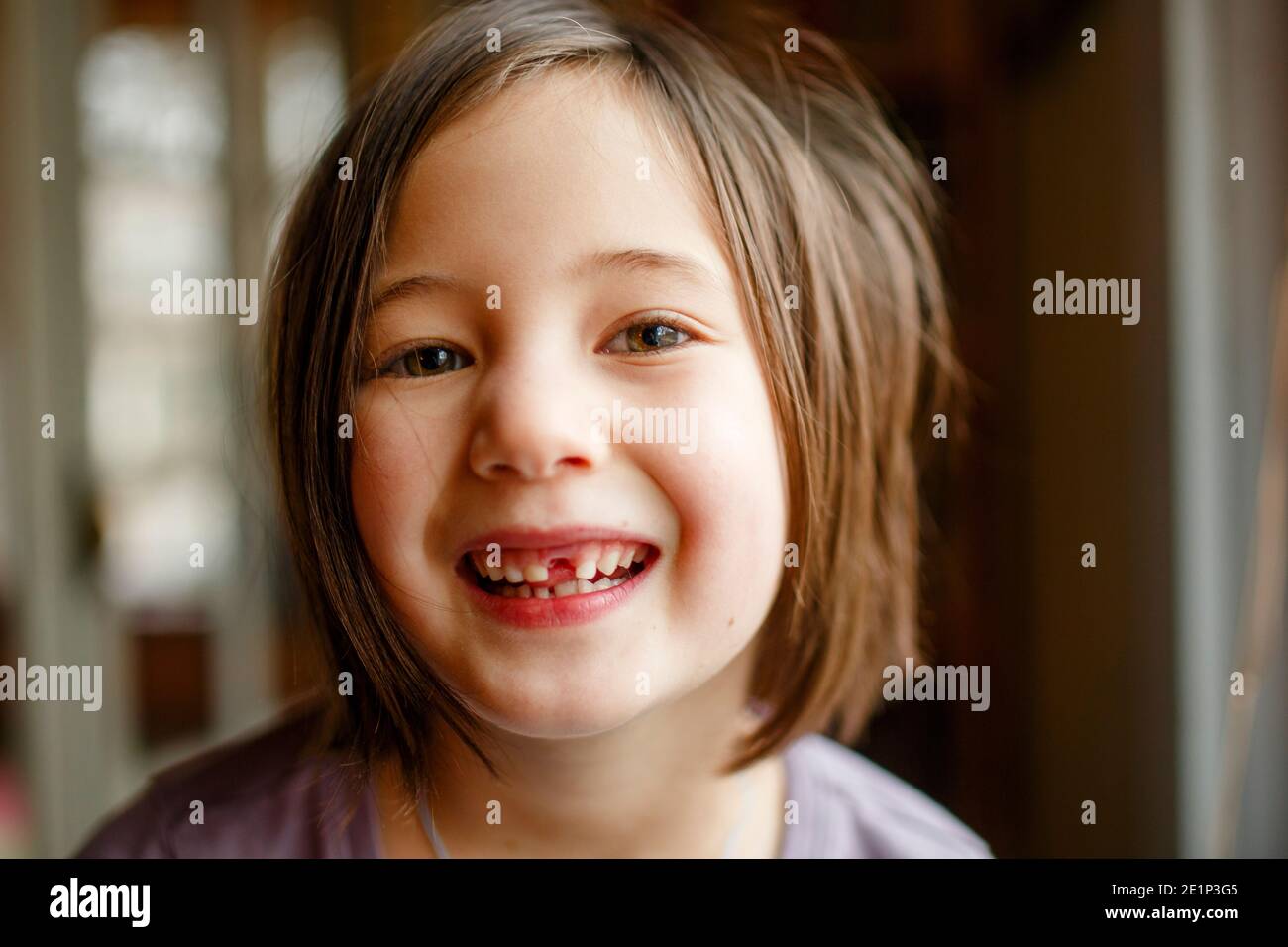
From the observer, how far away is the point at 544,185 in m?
0.51

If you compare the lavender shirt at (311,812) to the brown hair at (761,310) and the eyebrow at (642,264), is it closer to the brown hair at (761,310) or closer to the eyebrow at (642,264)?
the brown hair at (761,310)

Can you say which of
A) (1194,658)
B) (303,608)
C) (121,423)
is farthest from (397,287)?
(1194,658)

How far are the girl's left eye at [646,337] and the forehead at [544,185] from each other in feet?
0.14

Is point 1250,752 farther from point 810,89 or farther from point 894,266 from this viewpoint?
point 810,89

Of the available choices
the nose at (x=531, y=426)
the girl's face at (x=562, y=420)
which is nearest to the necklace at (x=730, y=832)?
the girl's face at (x=562, y=420)

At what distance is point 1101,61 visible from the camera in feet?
2.12

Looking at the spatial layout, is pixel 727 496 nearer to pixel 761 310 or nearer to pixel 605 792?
pixel 761 310

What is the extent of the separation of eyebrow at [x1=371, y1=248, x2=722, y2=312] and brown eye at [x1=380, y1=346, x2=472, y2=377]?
0.03 metres

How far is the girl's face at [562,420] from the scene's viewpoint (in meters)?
0.51

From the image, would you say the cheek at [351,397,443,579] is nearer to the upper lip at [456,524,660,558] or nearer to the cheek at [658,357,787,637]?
the upper lip at [456,524,660,558]

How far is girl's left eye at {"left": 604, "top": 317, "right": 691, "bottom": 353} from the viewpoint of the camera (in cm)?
52

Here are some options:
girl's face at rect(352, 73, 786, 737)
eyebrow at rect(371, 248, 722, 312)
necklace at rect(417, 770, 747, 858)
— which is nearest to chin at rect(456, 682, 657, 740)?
girl's face at rect(352, 73, 786, 737)

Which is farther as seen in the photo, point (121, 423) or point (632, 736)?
point (121, 423)
